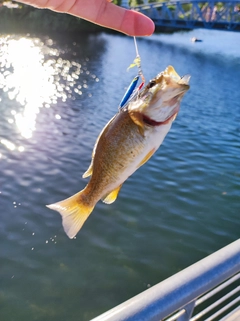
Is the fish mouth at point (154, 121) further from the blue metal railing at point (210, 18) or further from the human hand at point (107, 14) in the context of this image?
the blue metal railing at point (210, 18)

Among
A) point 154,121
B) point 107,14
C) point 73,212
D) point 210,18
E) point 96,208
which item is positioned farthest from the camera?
point 210,18

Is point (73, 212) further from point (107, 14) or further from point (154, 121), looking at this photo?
point (107, 14)

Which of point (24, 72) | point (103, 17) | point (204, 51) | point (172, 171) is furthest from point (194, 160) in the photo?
point (204, 51)

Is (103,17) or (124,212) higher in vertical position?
(103,17)

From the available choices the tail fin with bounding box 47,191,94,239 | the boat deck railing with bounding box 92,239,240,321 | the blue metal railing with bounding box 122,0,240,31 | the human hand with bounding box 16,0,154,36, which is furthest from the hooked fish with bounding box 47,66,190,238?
the blue metal railing with bounding box 122,0,240,31

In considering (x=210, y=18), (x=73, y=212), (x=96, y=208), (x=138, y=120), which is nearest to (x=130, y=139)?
(x=138, y=120)

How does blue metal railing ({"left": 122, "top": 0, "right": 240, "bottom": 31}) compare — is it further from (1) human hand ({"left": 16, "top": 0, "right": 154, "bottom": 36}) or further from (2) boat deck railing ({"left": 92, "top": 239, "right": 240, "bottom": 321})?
(2) boat deck railing ({"left": 92, "top": 239, "right": 240, "bottom": 321})

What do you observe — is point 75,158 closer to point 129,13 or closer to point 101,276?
point 101,276
